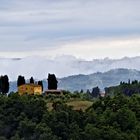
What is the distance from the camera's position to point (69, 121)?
325ft

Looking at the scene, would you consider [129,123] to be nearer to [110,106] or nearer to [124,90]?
[110,106]

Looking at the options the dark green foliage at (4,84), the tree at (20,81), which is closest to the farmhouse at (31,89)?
the tree at (20,81)

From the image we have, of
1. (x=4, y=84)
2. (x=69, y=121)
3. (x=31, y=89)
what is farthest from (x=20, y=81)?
(x=69, y=121)

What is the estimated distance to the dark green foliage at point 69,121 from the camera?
9175cm

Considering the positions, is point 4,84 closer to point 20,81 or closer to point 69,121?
point 20,81

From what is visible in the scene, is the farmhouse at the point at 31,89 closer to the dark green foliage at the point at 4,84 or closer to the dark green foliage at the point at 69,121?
the dark green foliage at the point at 4,84

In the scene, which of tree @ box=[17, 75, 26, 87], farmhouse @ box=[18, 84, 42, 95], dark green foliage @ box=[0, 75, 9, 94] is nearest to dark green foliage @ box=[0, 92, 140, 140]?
dark green foliage @ box=[0, 75, 9, 94]

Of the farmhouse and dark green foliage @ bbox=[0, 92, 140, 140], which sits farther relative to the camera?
the farmhouse

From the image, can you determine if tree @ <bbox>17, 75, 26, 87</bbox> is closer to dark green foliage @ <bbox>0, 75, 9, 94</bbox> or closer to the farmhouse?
the farmhouse

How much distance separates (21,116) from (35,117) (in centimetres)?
237

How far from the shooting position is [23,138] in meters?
95.9

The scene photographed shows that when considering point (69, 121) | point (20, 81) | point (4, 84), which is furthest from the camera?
point (20, 81)

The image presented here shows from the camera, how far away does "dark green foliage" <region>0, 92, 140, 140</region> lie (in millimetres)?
91750

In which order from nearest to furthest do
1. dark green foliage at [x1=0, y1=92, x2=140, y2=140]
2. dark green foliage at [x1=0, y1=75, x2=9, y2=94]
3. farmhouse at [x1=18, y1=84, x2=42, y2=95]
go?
dark green foliage at [x1=0, y1=92, x2=140, y2=140] < dark green foliage at [x1=0, y1=75, x2=9, y2=94] < farmhouse at [x1=18, y1=84, x2=42, y2=95]
